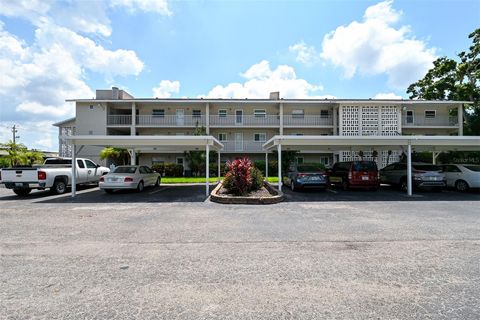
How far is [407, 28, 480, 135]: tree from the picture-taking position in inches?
1165

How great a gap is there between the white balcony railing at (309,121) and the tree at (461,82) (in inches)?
582

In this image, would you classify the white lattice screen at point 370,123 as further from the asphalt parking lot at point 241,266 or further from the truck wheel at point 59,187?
the truck wheel at point 59,187

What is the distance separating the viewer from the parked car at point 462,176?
13.7 meters

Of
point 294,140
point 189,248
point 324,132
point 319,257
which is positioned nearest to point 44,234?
point 189,248

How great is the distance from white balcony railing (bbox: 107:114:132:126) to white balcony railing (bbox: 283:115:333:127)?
652 inches

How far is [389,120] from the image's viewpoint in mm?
27500

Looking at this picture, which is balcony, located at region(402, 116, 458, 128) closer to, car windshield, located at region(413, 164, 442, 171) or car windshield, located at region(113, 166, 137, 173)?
car windshield, located at region(413, 164, 442, 171)

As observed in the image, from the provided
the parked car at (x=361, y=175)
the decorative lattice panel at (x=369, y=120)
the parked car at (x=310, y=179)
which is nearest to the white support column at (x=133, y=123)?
the parked car at (x=310, y=179)

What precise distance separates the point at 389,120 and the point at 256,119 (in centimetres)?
1335

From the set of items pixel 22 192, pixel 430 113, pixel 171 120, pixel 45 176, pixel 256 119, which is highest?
pixel 430 113

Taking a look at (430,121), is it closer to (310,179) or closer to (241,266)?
(310,179)

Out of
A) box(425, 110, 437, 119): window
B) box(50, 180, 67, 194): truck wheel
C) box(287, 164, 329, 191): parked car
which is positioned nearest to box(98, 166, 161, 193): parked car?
box(50, 180, 67, 194): truck wheel

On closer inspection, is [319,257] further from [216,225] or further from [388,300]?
[216,225]

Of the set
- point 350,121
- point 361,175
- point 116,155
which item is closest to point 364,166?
point 361,175
